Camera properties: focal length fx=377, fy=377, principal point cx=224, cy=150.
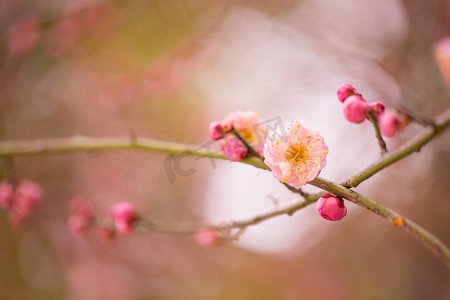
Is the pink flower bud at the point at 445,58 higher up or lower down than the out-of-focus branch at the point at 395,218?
higher up

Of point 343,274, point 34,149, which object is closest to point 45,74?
point 34,149

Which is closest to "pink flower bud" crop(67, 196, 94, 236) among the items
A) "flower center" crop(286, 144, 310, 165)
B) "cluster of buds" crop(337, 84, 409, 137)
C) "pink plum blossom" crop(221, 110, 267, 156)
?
"pink plum blossom" crop(221, 110, 267, 156)

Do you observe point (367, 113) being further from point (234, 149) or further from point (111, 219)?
point (111, 219)

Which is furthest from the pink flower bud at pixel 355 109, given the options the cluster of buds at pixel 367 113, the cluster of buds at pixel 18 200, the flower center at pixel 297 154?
the cluster of buds at pixel 18 200

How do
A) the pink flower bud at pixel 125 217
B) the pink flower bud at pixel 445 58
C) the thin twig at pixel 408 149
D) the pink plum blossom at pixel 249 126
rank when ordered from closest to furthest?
the thin twig at pixel 408 149
the pink plum blossom at pixel 249 126
the pink flower bud at pixel 445 58
the pink flower bud at pixel 125 217

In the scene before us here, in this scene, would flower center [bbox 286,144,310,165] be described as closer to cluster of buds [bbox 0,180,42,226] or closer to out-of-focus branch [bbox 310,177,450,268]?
out-of-focus branch [bbox 310,177,450,268]

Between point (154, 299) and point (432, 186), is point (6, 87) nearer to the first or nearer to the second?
point (154, 299)

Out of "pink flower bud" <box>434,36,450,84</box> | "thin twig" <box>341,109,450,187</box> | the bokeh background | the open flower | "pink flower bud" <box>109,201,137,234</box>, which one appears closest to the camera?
"thin twig" <box>341,109,450,187</box>

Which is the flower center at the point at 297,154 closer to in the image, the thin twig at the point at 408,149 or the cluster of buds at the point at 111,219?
the thin twig at the point at 408,149
